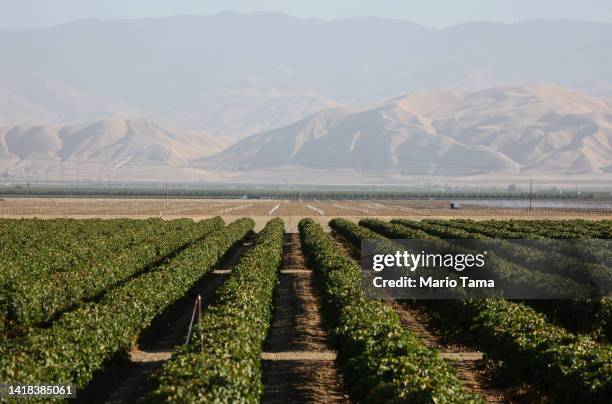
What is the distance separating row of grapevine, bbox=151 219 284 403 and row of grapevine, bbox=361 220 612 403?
5553mm

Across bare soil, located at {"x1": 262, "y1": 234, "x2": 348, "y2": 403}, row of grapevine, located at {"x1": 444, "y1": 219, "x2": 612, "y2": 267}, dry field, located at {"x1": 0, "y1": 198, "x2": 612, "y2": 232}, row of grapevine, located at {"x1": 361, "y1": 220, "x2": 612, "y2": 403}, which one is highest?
row of grapevine, located at {"x1": 444, "y1": 219, "x2": 612, "y2": 267}

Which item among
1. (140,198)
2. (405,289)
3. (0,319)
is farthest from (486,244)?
(140,198)

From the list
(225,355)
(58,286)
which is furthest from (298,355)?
(58,286)

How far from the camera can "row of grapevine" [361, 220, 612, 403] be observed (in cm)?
1561

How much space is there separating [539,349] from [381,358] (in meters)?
3.54

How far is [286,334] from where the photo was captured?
2572 centimetres

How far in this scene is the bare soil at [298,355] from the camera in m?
18.8

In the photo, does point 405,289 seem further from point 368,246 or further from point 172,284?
point 368,246

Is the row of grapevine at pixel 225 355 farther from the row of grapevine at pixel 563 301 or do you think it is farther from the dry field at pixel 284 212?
the dry field at pixel 284 212

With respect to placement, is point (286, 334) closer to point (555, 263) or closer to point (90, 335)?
point (90, 335)

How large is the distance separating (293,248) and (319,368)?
33.4 m

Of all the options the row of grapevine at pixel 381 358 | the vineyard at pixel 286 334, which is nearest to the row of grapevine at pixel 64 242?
the vineyard at pixel 286 334

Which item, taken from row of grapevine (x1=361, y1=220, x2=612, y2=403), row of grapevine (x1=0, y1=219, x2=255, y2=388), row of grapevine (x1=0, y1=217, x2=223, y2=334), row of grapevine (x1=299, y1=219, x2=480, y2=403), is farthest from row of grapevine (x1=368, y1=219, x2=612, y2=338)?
row of grapevine (x1=0, y1=217, x2=223, y2=334)

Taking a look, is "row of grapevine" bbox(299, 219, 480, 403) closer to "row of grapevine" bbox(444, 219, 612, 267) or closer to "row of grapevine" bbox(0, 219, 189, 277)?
"row of grapevine" bbox(0, 219, 189, 277)
